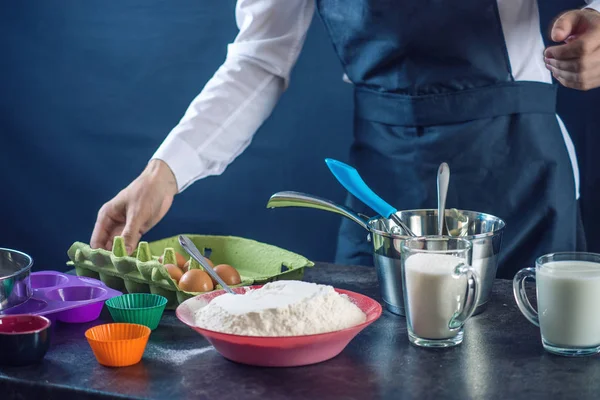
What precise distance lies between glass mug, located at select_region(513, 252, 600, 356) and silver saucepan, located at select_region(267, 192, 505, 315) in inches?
4.2

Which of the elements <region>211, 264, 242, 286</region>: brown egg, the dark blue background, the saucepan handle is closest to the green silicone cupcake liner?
<region>211, 264, 242, 286</region>: brown egg

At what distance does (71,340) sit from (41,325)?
74 mm

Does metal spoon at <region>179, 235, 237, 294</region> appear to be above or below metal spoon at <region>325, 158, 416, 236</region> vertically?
below

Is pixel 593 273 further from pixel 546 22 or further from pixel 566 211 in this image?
pixel 546 22

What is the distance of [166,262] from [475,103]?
0.71 metres

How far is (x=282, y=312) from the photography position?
1105 millimetres

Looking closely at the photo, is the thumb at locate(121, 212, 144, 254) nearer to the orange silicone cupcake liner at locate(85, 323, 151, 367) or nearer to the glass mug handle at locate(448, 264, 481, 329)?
the orange silicone cupcake liner at locate(85, 323, 151, 367)

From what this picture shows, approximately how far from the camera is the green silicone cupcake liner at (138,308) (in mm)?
1237

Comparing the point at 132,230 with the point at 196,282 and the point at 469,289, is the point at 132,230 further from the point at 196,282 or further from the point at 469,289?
the point at 469,289

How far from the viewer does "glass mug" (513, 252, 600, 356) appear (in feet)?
3.67

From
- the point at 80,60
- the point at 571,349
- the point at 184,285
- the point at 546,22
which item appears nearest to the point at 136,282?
the point at 184,285

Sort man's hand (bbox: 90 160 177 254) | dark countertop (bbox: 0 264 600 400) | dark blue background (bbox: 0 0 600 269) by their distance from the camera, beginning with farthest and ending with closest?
dark blue background (bbox: 0 0 600 269) < man's hand (bbox: 90 160 177 254) < dark countertop (bbox: 0 264 600 400)

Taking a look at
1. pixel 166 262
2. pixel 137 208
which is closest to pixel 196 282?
pixel 166 262

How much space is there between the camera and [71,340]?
1232 mm
